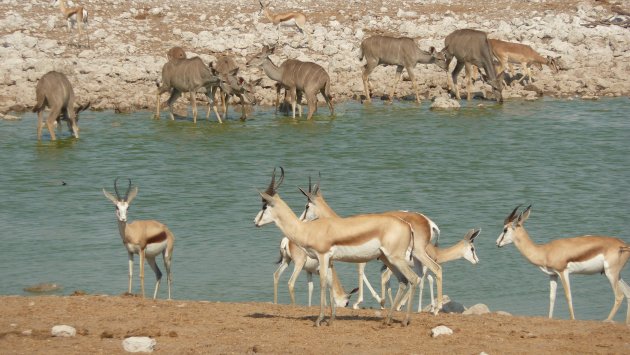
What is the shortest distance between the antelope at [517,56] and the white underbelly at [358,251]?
17.9 meters

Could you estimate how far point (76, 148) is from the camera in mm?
22312

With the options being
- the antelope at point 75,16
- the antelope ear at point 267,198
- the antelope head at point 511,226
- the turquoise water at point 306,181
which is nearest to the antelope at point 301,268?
the turquoise water at point 306,181

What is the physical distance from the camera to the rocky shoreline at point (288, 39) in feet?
86.4

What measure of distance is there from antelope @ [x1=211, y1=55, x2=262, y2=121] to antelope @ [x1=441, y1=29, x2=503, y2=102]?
15.5 ft

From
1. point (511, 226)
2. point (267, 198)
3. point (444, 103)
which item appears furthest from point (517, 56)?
point (267, 198)

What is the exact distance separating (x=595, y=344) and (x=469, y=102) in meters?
17.4

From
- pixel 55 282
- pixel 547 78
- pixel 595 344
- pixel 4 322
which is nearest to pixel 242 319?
pixel 4 322

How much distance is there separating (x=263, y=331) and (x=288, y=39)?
65.8ft

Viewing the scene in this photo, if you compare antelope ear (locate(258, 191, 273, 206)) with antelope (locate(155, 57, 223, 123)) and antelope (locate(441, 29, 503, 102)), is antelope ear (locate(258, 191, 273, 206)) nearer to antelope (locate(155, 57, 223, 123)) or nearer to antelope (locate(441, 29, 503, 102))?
antelope (locate(155, 57, 223, 123))

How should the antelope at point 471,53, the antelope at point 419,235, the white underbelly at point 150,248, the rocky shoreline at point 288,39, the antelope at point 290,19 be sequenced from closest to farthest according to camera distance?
the antelope at point 419,235 → the white underbelly at point 150,248 → the rocky shoreline at point 288,39 → the antelope at point 471,53 → the antelope at point 290,19

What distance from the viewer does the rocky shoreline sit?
86.4ft

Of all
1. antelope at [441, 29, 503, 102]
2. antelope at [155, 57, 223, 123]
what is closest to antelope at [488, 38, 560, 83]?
antelope at [441, 29, 503, 102]

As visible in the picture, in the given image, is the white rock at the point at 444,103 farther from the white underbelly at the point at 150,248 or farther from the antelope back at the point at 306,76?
the white underbelly at the point at 150,248

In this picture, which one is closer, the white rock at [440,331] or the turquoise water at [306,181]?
→ the white rock at [440,331]
